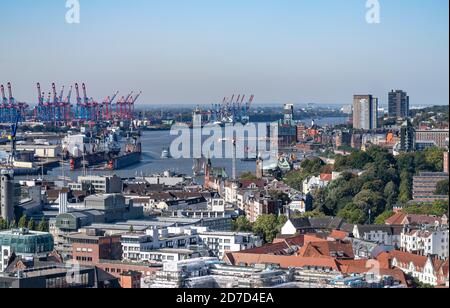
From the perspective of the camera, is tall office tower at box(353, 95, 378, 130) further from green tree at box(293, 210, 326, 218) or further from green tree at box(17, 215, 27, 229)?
green tree at box(17, 215, 27, 229)

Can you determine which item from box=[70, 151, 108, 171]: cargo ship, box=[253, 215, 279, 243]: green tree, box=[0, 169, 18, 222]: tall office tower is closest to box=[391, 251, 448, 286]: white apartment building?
box=[253, 215, 279, 243]: green tree

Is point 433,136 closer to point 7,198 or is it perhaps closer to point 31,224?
point 7,198

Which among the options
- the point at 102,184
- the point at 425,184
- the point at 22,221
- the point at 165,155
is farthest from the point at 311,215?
the point at 165,155

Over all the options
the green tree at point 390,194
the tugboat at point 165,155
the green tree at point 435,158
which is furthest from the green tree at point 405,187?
the tugboat at point 165,155

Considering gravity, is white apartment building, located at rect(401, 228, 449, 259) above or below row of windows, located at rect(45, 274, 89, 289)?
below

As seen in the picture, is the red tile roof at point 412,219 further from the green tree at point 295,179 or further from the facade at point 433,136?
the facade at point 433,136
